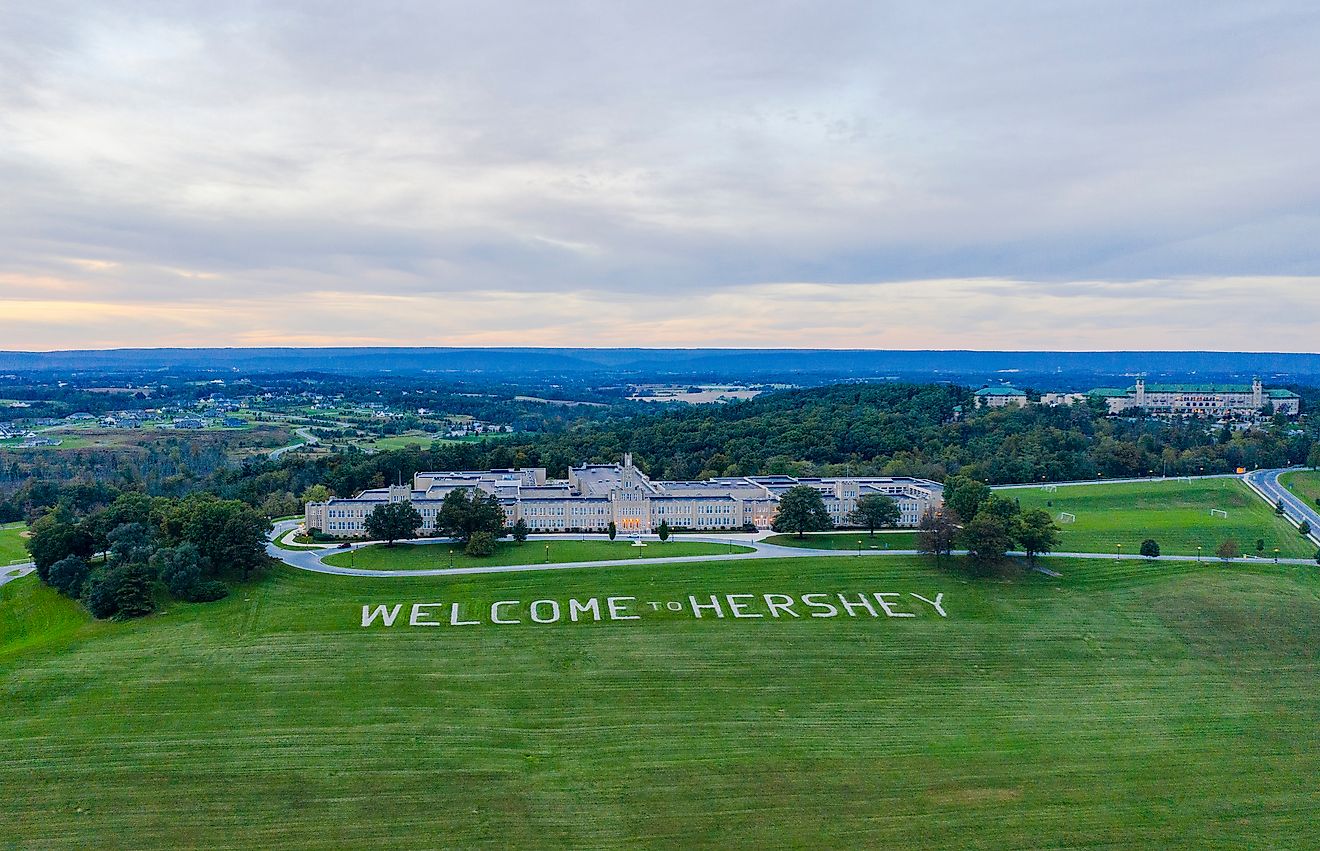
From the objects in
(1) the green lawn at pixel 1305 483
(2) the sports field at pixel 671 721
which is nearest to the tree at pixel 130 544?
(2) the sports field at pixel 671 721

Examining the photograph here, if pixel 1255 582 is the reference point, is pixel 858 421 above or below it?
above

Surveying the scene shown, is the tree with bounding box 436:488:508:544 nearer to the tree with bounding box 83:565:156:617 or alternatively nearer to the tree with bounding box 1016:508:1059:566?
the tree with bounding box 83:565:156:617

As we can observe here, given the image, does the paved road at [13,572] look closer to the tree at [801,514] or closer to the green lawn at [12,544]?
the green lawn at [12,544]

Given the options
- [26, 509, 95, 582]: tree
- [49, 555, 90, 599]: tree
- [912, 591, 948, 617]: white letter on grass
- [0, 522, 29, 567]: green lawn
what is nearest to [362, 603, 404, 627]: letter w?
[49, 555, 90, 599]: tree

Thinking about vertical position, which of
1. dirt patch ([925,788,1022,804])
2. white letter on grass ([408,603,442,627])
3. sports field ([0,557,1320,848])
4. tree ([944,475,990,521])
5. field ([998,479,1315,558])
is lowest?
dirt patch ([925,788,1022,804])

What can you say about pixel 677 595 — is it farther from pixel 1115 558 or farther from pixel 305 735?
pixel 1115 558

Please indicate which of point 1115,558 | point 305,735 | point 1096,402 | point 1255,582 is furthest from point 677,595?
point 1096,402
